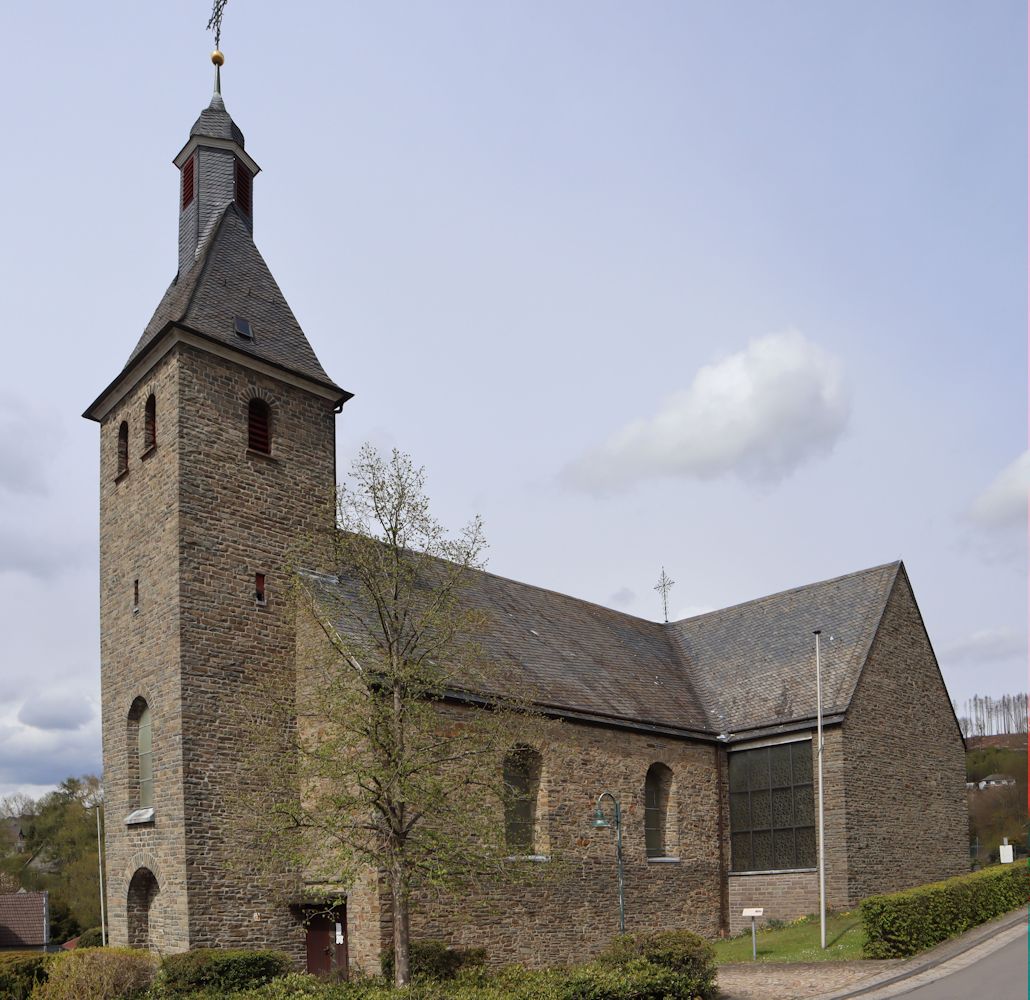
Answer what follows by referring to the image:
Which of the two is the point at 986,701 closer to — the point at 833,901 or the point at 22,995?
the point at 833,901

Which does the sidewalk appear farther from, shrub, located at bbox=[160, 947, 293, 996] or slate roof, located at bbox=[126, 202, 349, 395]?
slate roof, located at bbox=[126, 202, 349, 395]

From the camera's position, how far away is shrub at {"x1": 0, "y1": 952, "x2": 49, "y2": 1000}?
20047 millimetres

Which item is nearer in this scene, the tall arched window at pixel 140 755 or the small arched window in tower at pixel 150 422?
the tall arched window at pixel 140 755

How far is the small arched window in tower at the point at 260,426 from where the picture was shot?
961 inches

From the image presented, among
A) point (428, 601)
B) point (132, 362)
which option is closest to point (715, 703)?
point (428, 601)

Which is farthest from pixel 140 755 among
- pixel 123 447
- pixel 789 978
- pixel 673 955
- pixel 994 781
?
pixel 994 781

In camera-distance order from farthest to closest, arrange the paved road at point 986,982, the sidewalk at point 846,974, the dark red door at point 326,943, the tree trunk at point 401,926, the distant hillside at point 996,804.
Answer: the distant hillside at point 996,804
the dark red door at point 326,943
the sidewalk at point 846,974
the paved road at point 986,982
the tree trunk at point 401,926

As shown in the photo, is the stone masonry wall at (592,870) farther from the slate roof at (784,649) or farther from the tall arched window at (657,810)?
the slate roof at (784,649)

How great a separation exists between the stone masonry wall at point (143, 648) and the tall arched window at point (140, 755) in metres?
0.05

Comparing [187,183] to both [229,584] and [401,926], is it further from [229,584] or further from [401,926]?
[401,926]

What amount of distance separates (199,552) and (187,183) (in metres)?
11.1

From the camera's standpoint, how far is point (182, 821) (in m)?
20.5

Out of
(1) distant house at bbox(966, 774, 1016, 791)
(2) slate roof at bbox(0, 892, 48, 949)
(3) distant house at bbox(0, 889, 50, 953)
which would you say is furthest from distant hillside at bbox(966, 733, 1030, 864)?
(2) slate roof at bbox(0, 892, 48, 949)

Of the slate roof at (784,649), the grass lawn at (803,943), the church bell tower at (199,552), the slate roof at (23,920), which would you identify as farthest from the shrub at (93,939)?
the slate roof at (784,649)
